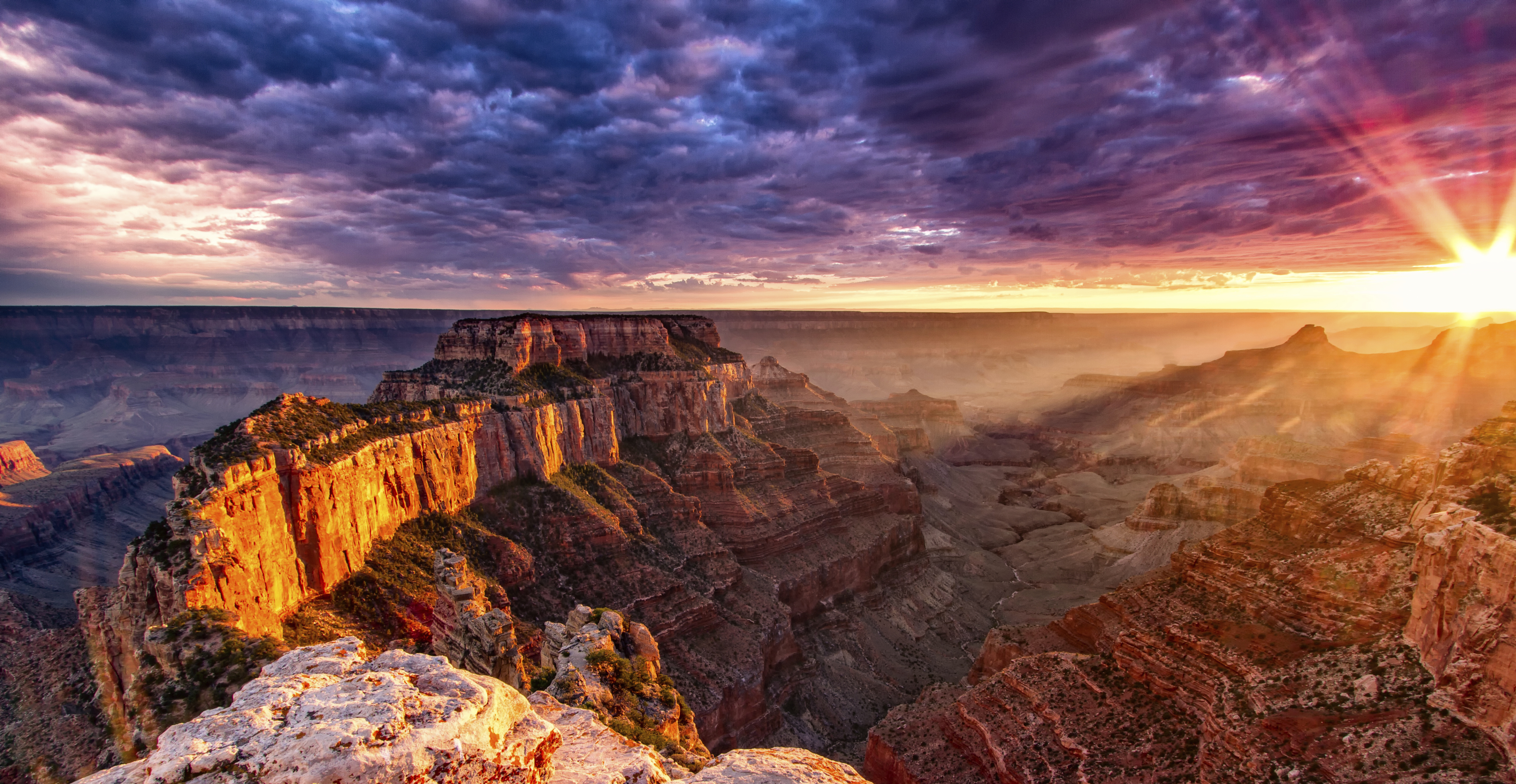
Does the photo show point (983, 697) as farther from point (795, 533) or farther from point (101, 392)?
point (101, 392)

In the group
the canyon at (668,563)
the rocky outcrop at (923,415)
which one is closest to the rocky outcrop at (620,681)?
the canyon at (668,563)

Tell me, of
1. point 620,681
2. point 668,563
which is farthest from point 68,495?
Result: point 620,681

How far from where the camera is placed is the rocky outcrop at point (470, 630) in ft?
87.7

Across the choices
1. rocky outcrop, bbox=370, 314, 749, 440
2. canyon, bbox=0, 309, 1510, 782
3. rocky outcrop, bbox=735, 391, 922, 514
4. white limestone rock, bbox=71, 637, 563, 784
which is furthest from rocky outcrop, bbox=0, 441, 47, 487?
white limestone rock, bbox=71, 637, 563, 784

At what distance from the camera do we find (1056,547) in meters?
81.8

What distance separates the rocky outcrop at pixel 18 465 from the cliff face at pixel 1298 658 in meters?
151

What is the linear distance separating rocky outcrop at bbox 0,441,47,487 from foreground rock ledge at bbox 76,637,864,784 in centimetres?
14448

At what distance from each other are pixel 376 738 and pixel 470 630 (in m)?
19.3

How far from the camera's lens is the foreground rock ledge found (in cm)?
953

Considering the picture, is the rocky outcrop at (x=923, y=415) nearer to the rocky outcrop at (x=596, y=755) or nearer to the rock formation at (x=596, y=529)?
the rock formation at (x=596, y=529)

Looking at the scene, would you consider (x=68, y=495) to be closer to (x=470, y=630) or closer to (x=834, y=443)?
(x=470, y=630)

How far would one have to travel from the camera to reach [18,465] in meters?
112

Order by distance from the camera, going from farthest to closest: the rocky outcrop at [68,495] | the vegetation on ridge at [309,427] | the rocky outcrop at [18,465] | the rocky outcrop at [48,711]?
the rocky outcrop at [18,465], the rocky outcrop at [68,495], the vegetation on ridge at [309,427], the rocky outcrop at [48,711]

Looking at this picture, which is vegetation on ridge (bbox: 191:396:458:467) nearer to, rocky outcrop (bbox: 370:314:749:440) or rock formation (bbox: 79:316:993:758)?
rock formation (bbox: 79:316:993:758)
